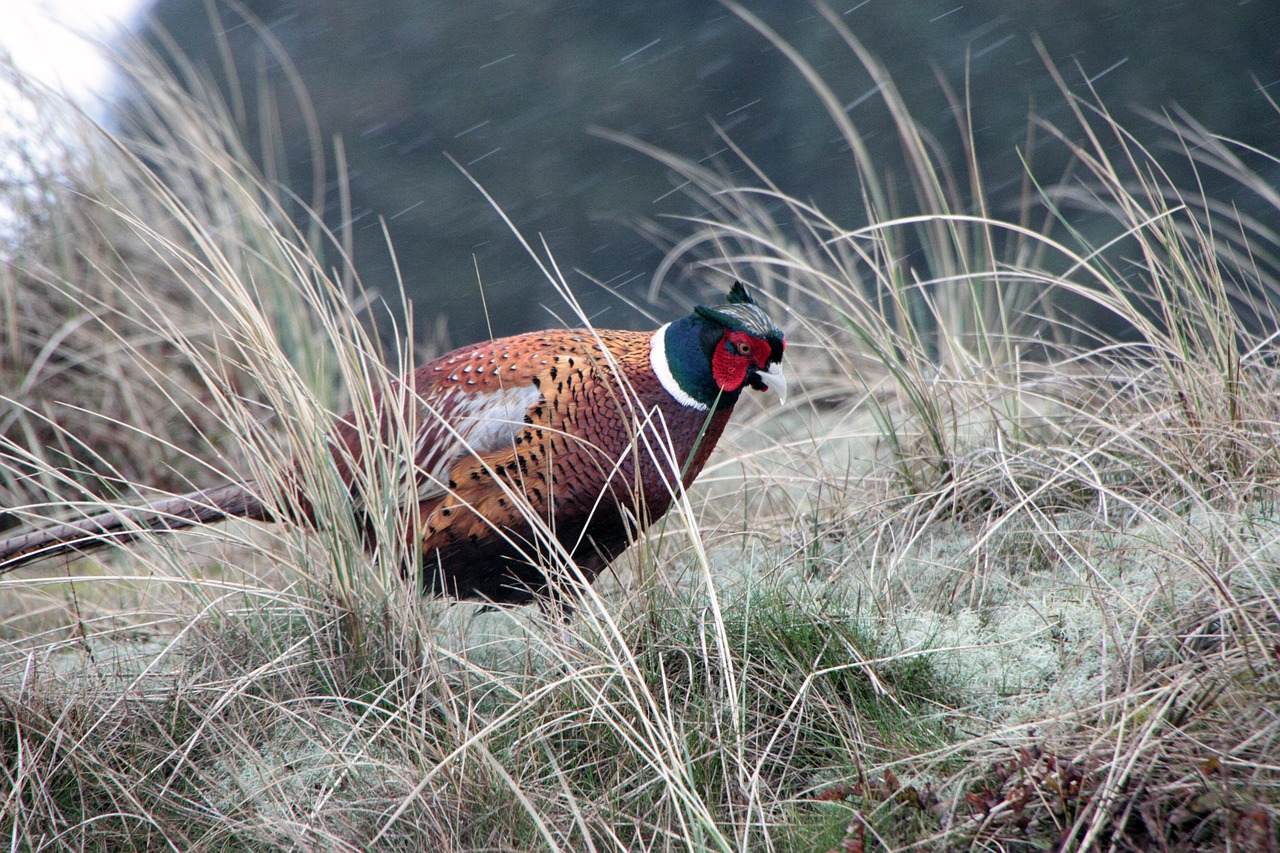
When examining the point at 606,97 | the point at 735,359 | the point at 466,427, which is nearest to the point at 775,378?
the point at 735,359

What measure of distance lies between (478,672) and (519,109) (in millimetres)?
7808

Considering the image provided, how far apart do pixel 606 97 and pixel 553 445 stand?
22.8ft

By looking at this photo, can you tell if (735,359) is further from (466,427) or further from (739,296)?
(466,427)

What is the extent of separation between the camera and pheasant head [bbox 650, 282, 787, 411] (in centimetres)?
244

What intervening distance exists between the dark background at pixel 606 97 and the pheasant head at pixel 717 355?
5.00m

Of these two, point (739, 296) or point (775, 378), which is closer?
point (775, 378)

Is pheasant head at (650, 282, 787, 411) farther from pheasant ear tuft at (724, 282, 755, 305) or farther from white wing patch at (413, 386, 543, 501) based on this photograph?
white wing patch at (413, 386, 543, 501)

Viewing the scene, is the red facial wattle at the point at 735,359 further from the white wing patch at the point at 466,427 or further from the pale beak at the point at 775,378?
the white wing patch at the point at 466,427

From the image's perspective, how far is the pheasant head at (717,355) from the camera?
2439 millimetres

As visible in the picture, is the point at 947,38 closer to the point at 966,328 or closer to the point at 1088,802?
the point at 966,328

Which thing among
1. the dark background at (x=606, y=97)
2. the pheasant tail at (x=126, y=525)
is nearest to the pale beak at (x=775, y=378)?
the pheasant tail at (x=126, y=525)

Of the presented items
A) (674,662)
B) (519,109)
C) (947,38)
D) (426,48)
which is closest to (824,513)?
(674,662)

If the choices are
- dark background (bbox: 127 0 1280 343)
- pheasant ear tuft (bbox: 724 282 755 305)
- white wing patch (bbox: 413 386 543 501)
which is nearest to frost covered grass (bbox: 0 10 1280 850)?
pheasant ear tuft (bbox: 724 282 755 305)

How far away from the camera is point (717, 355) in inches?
97.0
